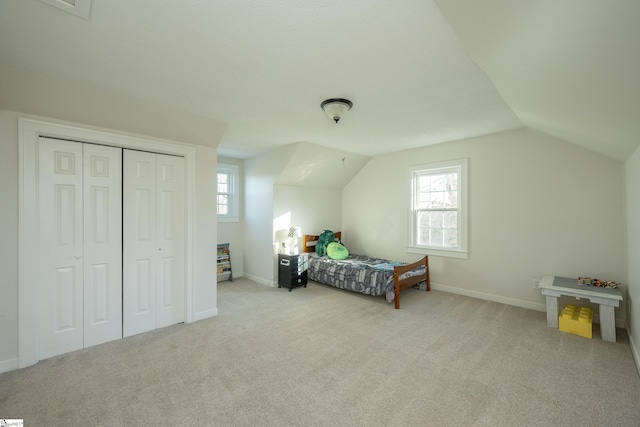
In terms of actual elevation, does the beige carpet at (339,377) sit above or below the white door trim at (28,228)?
below

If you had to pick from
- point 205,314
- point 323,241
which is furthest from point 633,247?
point 205,314

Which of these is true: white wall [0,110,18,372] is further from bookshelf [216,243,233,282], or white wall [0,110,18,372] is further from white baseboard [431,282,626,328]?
white baseboard [431,282,626,328]

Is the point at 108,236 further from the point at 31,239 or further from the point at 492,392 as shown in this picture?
the point at 492,392

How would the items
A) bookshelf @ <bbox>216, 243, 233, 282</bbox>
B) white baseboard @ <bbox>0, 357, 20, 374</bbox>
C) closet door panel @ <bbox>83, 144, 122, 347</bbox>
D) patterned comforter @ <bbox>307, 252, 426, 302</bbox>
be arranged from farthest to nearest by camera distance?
1. bookshelf @ <bbox>216, 243, 233, 282</bbox>
2. patterned comforter @ <bbox>307, 252, 426, 302</bbox>
3. closet door panel @ <bbox>83, 144, 122, 347</bbox>
4. white baseboard @ <bbox>0, 357, 20, 374</bbox>

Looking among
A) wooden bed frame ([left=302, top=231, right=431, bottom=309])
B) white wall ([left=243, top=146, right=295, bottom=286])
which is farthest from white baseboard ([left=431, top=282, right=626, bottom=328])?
white wall ([left=243, top=146, right=295, bottom=286])

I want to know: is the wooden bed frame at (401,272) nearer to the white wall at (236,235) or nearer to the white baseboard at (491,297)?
the white baseboard at (491,297)

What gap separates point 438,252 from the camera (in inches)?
177

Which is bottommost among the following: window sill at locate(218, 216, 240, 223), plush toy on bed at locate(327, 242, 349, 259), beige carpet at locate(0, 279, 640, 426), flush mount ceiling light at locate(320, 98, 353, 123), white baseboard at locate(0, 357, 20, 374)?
beige carpet at locate(0, 279, 640, 426)

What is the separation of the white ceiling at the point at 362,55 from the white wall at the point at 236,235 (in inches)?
99.9

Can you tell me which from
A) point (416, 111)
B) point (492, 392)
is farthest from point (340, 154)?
point (492, 392)

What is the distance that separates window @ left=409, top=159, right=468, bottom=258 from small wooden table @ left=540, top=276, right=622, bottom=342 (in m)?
1.19

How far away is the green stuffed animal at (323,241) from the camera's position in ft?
16.9

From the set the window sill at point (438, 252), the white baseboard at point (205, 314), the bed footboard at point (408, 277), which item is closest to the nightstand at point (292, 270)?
the white baseboard at point (205, 314)

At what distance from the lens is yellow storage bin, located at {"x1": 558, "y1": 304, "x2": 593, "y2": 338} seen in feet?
9.34
